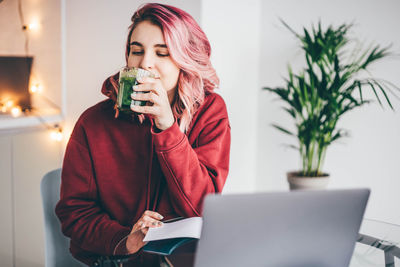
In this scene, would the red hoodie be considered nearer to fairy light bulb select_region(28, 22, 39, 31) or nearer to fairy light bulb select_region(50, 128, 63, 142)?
fairy light bulb select_region(50, 128, 63, 142)

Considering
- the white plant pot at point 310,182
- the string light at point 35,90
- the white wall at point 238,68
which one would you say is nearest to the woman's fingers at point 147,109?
the string light at point 35,90

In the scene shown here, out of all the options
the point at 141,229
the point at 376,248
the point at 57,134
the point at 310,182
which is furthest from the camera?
the point at 310,182

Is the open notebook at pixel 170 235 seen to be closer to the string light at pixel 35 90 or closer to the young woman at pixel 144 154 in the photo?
the young woman at pixel 144 154

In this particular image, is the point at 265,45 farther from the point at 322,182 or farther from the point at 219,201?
the point at 219,201

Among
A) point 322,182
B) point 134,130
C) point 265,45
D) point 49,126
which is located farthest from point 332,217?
point 265,45

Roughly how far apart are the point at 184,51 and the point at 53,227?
810 millimetres

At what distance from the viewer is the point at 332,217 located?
0.69 meters

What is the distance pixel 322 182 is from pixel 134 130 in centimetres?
157

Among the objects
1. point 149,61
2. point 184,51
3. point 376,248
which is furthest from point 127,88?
point 376,248

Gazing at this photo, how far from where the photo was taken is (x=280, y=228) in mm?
664

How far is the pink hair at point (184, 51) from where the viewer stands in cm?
129

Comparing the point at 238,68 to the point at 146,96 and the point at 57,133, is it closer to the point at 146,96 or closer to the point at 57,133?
the point at 57,133

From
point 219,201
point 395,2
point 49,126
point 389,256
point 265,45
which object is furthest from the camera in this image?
point 265,45

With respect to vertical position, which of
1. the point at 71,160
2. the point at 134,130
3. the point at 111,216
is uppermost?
the point at 134,130
